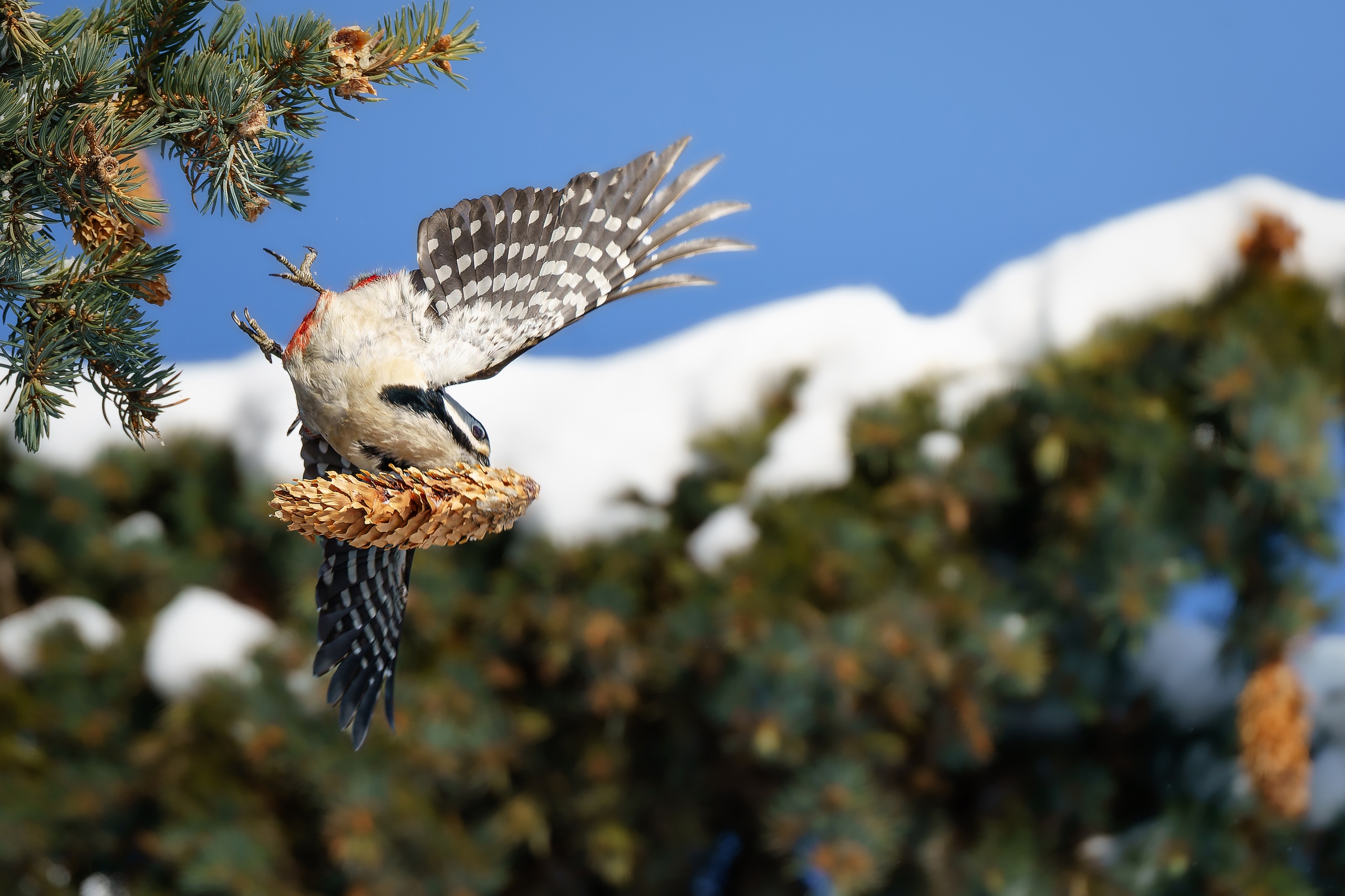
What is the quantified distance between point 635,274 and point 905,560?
1.86 metres

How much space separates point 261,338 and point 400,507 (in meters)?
0.24

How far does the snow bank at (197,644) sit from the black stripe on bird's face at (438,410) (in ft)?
7.22

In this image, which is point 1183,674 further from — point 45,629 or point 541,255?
point 45,629

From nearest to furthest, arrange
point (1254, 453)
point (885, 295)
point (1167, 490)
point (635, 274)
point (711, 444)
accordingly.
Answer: point (635, 274), point (1254, 453), point (1167, 490), point (711, 444), point (885, 295)

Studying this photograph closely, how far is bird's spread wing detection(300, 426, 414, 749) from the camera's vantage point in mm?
896

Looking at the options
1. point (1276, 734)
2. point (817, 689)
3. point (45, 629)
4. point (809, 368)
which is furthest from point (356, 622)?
point (45, 629)

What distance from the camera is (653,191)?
33.5 inches

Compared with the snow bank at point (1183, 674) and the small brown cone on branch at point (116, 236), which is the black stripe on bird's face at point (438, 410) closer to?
the small brown cone on branch at point (116, 236)

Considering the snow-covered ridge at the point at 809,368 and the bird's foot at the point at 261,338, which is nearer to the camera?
the bird's foot at the point at 261,338

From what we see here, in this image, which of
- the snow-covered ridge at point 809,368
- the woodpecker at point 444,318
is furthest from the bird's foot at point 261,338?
the snow-covered ridge at point 809,368

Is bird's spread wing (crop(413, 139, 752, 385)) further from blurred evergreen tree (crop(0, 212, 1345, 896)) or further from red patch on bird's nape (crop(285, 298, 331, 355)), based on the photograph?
blurred evergreen tree (crop(0, 212, 1345, 896))

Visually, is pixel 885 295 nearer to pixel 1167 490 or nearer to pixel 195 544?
pixel 1167 490

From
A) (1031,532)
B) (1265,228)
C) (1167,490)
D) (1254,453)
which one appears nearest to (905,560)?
(1031,532)

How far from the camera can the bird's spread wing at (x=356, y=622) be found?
90 centimetres
